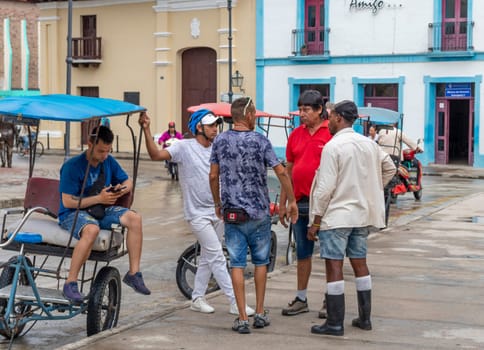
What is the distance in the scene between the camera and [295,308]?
26.2 feet

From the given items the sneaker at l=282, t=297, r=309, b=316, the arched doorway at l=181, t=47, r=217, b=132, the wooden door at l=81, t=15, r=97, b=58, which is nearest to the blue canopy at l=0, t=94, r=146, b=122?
the sneaker at l=282, t=297, r=309, b=316

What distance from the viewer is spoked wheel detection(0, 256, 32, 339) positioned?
719 cm

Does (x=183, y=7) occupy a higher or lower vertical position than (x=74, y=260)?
higher

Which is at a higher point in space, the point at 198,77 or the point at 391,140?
the point at 198,77

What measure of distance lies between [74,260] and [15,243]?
2.00 ft

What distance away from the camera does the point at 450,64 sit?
1291 inches

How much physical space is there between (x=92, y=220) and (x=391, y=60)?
27634mm

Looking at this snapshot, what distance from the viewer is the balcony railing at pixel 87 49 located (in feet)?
134

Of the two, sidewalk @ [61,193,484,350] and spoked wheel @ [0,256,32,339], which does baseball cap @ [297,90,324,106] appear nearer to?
sidewalk @ [61,193,484,350]

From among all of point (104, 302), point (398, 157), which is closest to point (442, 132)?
point (398, 157)

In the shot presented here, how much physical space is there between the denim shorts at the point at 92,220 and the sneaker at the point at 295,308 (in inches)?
62.0

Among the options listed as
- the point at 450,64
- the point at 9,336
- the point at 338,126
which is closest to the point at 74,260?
the point at 9,336

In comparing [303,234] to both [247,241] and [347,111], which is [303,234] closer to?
[247,241]

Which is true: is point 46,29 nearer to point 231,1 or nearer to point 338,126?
point 231,1
